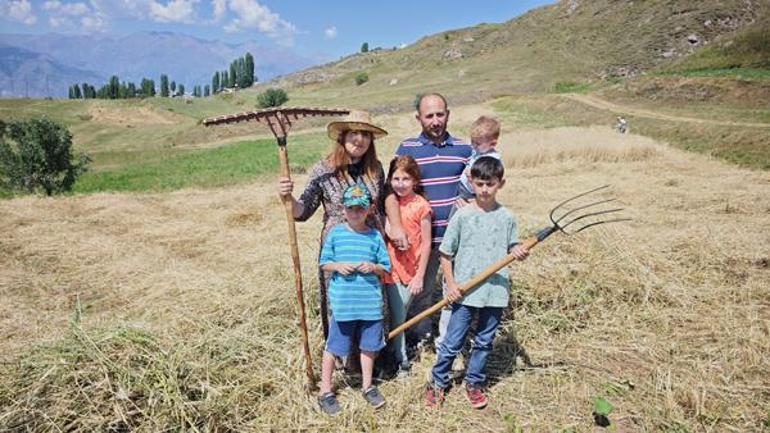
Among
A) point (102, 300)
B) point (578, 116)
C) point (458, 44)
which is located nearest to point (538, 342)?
point (102, 300)

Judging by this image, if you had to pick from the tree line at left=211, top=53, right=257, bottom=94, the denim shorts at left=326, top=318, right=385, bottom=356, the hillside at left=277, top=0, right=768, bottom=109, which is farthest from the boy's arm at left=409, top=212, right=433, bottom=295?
the tree line at left=211, top=53, right=257, bottom=94

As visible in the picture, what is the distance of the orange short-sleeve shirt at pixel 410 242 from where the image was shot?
3.46m

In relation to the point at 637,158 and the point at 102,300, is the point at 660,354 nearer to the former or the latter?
the point at 102,300

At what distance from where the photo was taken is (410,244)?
3.51 meters

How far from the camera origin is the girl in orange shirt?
341 cm

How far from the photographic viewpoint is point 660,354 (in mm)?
3973

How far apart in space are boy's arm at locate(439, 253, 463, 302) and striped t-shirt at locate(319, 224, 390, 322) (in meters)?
0.42

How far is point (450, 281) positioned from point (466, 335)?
1.49 ft

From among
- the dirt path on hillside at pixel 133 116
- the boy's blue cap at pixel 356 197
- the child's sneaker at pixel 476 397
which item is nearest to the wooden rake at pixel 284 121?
the boy's blue cap at pixel 356 197

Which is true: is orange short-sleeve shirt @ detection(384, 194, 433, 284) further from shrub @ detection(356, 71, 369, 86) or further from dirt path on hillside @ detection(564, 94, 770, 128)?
shrub @ detection(356, 71, 369, 86)

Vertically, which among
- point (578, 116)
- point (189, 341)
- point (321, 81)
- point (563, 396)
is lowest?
point (563, 396)

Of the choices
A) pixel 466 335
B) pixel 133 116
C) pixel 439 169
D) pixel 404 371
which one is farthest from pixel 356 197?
pixel 133 116

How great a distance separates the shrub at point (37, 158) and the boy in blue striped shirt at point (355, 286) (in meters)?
19.2

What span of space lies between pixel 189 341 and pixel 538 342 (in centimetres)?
305
